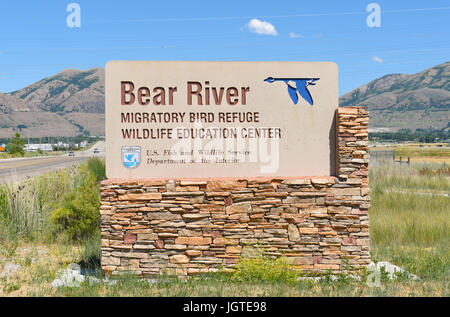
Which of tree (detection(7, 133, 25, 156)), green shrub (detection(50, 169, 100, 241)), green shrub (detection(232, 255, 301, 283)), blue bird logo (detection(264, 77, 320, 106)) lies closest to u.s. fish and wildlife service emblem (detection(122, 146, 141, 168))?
green shrub (detection(232, 255, 301, 283))

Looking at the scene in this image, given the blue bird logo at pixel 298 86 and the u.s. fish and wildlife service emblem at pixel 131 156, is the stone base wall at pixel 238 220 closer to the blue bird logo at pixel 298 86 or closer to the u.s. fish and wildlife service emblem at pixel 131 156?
the u.s. fish and wildlife service emblem at pixel 131 156

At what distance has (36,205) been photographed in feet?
32.5

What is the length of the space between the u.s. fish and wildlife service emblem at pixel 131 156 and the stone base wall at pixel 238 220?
1.06 ft

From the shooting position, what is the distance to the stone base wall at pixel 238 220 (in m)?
6.45

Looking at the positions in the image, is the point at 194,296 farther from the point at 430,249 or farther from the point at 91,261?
the point at 430,249

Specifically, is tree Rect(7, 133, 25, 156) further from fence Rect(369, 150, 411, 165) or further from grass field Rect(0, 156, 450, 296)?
grass field Rect(0, 156, 450, 296)

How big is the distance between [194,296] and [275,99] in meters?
3.22

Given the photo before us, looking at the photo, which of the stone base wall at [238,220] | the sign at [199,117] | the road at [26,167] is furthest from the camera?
the road at [26,167]

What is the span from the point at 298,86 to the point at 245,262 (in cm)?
288

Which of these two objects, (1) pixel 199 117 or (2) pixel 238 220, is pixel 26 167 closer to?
(1) pixel 199 117

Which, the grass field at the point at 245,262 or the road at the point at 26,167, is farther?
the road at the point at 26,167

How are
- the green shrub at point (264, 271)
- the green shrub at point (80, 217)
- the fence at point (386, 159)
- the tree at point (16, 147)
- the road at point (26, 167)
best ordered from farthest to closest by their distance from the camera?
the tree at point (16, 147) < the fence at point (386, 159) < the road at point (26, 167) < the green shrub at point (80, 217) < the green shrub at point (264, 271)

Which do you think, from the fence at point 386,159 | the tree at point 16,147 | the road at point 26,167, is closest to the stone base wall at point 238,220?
the road at point 26,167

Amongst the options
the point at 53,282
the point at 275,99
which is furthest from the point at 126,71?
the point at 53,282
